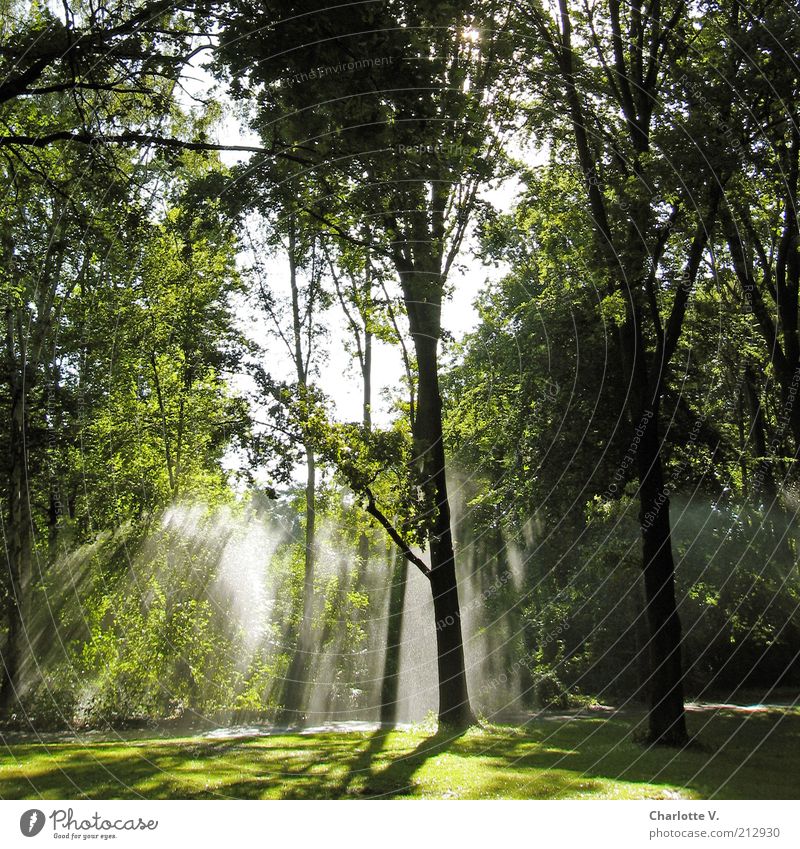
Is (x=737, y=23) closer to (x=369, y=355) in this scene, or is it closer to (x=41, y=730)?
(x=369, y=355)

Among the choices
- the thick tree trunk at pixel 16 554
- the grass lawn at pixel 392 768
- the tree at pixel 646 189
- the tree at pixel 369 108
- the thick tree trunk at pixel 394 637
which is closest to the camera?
the tree at pixel 369 108

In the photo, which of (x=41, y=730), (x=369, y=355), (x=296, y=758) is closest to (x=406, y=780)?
(x=296, y=758)

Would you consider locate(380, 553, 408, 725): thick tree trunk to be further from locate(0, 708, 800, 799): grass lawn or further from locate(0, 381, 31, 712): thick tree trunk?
locate(0, 381, 31, 712): thick tree trunk

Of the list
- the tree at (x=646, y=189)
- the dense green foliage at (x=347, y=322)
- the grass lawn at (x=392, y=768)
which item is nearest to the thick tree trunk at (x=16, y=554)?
the dense green foliage at (x=347, y=322)

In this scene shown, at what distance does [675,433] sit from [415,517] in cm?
1013

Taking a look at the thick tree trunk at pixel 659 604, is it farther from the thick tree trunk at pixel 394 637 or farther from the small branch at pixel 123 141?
the small branch at pixel 123 141

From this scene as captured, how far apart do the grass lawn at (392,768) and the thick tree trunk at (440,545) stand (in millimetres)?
890

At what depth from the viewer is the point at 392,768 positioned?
10.5m

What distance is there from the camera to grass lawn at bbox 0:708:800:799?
8883 millimetres

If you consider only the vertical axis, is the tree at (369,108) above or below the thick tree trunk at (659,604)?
above

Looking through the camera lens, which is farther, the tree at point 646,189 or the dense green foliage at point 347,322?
the tree at point 646,189

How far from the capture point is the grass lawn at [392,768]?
8883mm

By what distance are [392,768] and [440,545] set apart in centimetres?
611

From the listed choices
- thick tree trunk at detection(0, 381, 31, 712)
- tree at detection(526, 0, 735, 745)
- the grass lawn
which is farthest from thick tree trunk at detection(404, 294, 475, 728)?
thick tree trunk at detection(0, 381, 31, 712)
